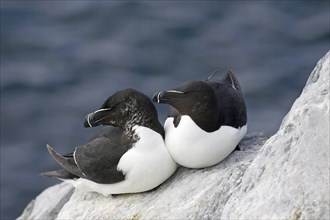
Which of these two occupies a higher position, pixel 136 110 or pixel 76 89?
pixel 136 110

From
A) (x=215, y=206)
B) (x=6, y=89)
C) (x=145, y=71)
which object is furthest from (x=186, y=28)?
(x=215, y=206)

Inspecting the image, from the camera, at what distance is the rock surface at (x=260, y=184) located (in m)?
4.98

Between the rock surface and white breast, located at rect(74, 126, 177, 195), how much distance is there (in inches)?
4.5

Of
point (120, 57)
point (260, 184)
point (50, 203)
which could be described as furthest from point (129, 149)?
point (120, 57)

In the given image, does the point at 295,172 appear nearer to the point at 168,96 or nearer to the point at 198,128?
the point at 198,128

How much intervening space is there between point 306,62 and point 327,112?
729cm

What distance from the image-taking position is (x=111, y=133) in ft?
21.9

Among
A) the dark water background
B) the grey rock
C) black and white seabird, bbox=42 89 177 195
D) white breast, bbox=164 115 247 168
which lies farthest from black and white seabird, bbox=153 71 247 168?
the dark water background

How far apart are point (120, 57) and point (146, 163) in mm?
6558

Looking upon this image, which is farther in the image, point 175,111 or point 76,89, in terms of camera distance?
point 76,89

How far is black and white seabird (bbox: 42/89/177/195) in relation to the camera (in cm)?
631

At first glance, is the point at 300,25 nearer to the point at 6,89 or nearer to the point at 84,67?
the point at 84,67

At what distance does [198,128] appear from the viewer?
6.20 metres

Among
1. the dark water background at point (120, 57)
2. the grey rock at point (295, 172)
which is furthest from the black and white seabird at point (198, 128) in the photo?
the dark water background at point (120, 57)
